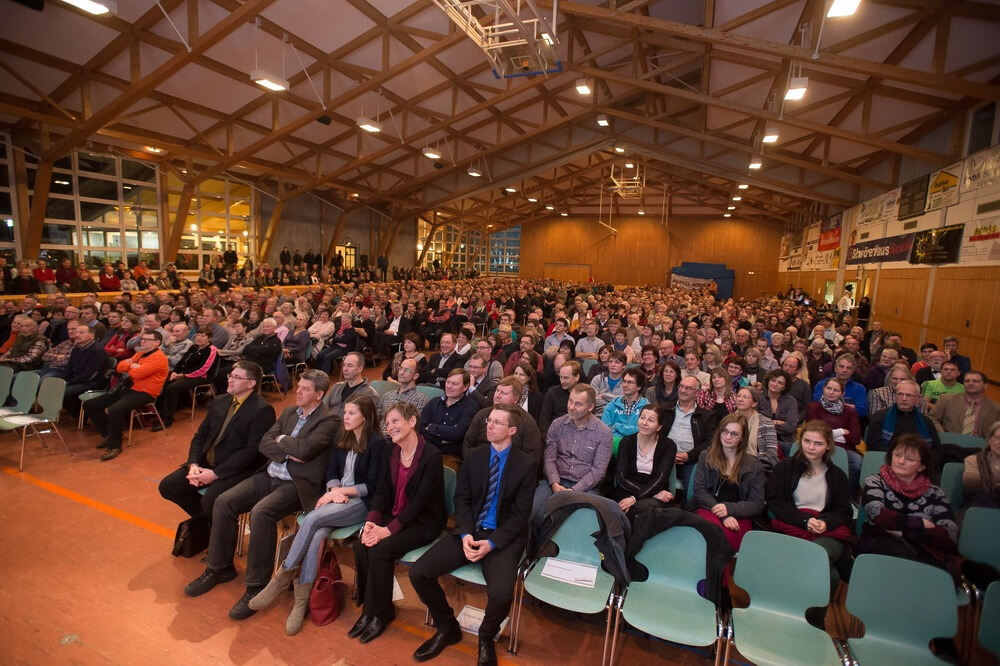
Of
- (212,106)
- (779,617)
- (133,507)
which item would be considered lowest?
(133,507)

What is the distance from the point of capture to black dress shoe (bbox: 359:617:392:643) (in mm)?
2504

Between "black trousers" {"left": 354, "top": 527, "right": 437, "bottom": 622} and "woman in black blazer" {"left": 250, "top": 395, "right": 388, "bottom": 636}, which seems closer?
"black trousers" {"left": 354, "top": 527, "right": 437, "bottom": 622}

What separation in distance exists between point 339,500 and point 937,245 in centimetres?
1140

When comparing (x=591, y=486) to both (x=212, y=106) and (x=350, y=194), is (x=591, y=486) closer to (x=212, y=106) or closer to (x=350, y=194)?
(x=212, y=106)

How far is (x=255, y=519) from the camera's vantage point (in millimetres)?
2746

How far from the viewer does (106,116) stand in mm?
9117

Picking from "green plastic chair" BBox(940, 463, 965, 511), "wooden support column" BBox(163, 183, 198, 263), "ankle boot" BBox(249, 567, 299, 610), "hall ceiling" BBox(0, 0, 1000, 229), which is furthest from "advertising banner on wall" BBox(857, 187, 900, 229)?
"wooden support column" BBox(163, 183, 198, 263)

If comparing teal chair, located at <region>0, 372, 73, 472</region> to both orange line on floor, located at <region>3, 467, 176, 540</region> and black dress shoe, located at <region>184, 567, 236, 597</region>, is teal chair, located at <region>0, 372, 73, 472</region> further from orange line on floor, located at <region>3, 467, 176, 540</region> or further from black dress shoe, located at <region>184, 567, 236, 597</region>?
black dress shoe, located at <region>184, 567, 236, 597</region>

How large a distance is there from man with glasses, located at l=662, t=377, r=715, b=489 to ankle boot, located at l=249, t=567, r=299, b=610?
101 inches

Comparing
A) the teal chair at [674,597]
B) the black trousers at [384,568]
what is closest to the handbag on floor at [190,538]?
the black trousers at [384,568]

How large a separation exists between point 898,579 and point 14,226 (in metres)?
15.7

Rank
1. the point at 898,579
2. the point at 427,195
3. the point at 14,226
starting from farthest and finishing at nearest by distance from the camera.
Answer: the point at 427,195
the point at 14,226
the point at 898,579

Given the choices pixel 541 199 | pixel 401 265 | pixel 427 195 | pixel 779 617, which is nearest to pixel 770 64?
pixel 779 617

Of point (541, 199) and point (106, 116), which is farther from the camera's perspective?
point (541, 199)
